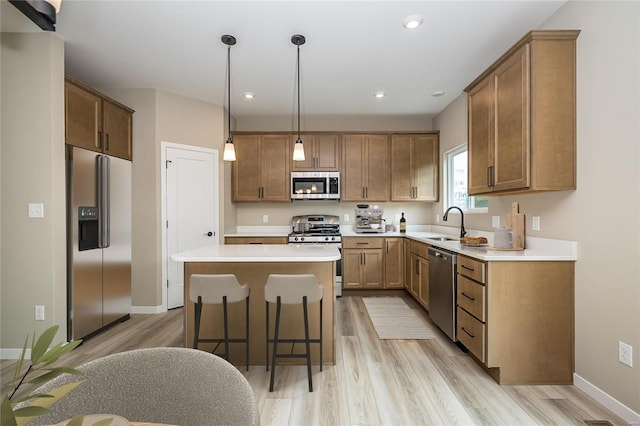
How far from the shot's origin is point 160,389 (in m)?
0.90

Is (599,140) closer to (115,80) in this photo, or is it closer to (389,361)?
(389,361)

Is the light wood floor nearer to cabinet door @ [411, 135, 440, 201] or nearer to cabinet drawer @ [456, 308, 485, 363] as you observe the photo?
cabinet drawer @ [456, 308, 485, 363]

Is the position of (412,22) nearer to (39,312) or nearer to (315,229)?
(315,229)

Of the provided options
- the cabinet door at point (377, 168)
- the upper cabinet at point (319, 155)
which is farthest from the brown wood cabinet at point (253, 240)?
the cabinet door at point (377, 168)

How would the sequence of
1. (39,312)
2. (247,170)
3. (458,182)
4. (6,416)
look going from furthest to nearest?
(247,170)
(458,182)
(39,312)
(6,416)

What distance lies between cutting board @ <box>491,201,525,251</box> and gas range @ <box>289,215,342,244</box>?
230 centimetres

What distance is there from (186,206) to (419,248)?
9.85ft

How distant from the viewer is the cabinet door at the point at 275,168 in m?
4.86

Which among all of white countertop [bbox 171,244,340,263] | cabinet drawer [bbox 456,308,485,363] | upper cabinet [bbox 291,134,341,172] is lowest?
cabinet drawer [bbox 456,308,485,363]

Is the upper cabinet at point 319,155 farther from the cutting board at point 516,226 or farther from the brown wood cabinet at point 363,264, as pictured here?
the cutting board at point 516,226

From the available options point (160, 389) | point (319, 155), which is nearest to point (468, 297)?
A: point (160, 389)

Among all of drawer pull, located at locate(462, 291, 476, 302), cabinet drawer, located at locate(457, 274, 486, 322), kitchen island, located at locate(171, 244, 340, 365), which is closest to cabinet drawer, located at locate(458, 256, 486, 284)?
cabinet drawer, located at locate(457, 274, 486, 322)

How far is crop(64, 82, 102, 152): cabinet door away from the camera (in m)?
2.88

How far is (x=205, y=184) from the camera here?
4.29 metres
